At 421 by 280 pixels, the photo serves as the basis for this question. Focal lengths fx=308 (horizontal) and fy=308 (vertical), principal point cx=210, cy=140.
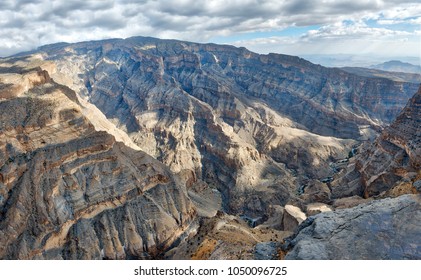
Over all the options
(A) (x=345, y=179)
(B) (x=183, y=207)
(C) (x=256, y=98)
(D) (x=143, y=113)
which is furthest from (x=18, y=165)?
(C) (x=256, y=98)

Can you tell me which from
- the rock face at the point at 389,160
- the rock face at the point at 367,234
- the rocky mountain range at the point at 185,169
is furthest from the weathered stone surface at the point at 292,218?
the rock face at the point at 367,234

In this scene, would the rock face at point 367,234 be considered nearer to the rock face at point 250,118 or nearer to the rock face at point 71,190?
the rock face at point 71,190

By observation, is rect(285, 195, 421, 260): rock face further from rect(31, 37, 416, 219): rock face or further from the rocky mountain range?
rect(31, 37, 416, 219): rock face

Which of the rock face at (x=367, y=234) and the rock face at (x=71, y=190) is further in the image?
the rock face at (x=71, y=190)

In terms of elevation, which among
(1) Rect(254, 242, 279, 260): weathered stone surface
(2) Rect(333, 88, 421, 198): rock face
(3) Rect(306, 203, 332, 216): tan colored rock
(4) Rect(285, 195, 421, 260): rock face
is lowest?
(3) Rect(306, 203, 332, 216): tan colored rock

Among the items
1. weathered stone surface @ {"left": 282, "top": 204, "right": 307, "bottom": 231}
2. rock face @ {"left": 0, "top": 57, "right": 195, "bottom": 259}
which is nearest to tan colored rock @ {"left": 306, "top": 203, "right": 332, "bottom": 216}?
weathered stone surface @ {"left": 282, "top": 204, "right": 307, "bottom": 231}

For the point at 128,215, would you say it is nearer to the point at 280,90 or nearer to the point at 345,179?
the point at 345,179
